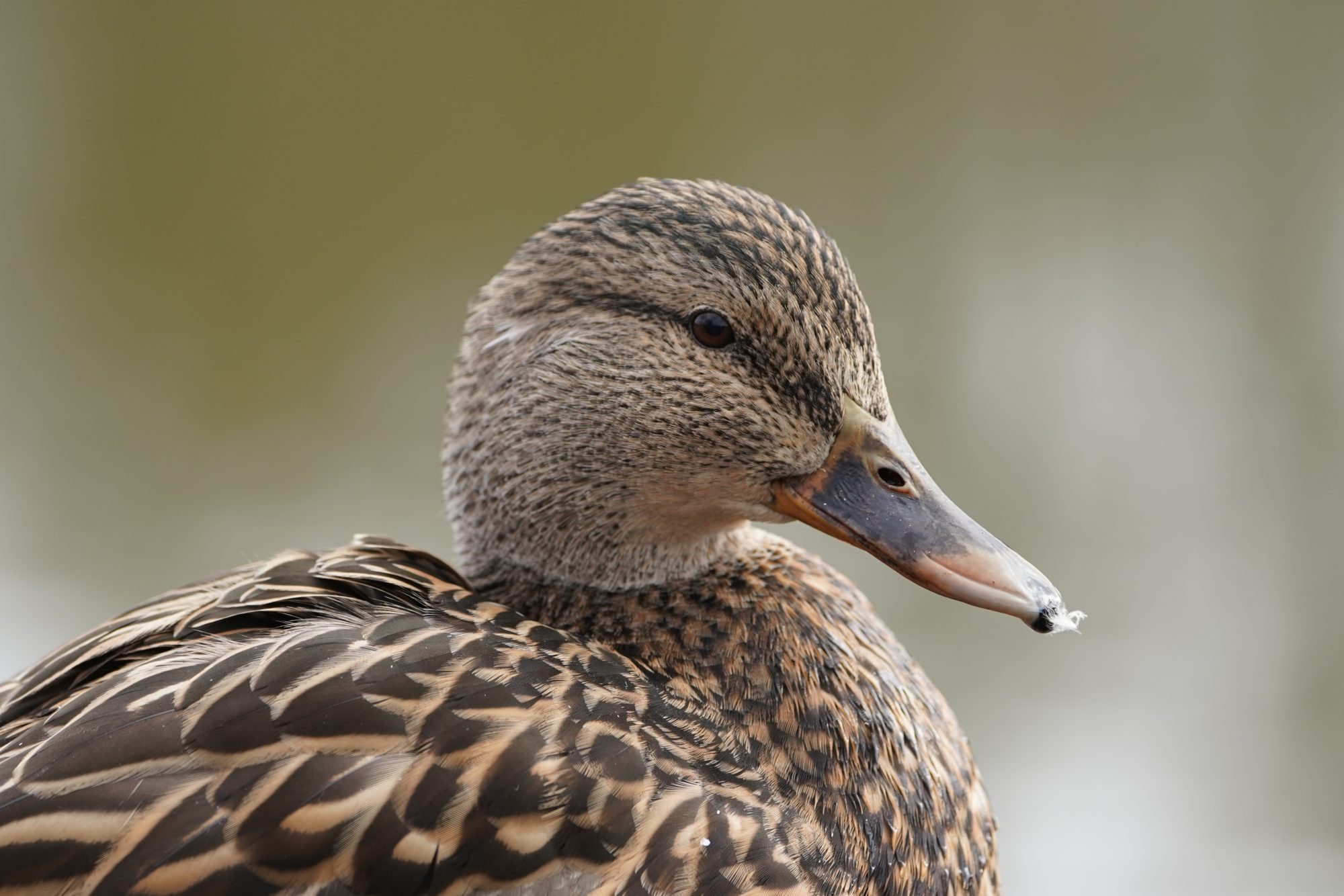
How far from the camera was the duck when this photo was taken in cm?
176

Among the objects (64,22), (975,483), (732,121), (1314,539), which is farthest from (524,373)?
(64,22)

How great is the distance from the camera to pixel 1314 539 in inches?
239

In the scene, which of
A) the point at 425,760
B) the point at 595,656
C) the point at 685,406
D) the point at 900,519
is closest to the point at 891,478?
the point at 900,519

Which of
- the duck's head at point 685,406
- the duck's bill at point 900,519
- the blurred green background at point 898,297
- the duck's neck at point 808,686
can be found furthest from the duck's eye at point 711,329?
the blurred green background at point 898,297

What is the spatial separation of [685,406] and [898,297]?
5.26m

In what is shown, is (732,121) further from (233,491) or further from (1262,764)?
(1262,764)

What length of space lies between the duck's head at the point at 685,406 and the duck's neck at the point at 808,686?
0.06 metres

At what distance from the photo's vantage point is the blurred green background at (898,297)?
541cm

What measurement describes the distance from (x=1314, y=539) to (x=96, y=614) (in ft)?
15.7

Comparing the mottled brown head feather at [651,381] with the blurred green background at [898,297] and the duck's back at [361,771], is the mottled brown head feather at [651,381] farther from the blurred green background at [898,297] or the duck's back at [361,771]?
the blurred green background at [898,297]

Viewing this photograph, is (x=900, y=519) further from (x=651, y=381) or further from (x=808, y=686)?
(x=651, y=381)

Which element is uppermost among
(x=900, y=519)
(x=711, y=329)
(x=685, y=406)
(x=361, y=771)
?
(x=711, y=329)

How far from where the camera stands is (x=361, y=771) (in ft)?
5.90

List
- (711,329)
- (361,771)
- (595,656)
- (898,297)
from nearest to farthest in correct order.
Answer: (361,771) → (595,656) → (711,329) → (898,297)
